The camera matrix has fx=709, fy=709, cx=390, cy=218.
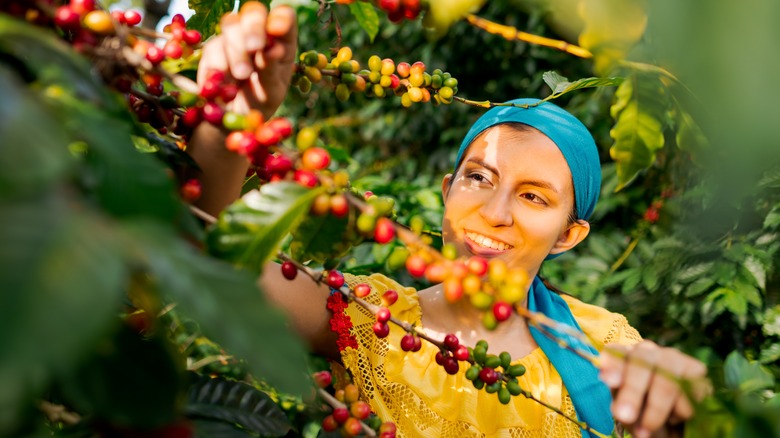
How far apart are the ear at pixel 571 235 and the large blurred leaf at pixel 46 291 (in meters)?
1.27

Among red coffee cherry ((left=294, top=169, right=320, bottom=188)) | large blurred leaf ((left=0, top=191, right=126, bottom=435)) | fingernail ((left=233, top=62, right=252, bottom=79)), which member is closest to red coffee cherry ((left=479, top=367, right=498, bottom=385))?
red coffee cherry ((left=294, top=169, right=320, bottom=188))

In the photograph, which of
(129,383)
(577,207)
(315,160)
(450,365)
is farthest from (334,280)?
(577,207)

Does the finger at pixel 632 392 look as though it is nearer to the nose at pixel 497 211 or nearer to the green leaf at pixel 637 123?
the green leaf at pixel 637 123

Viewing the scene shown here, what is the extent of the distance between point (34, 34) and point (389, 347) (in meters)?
0.95

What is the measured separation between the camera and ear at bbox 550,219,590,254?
1538 mm

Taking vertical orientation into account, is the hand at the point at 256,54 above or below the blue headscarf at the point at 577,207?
above

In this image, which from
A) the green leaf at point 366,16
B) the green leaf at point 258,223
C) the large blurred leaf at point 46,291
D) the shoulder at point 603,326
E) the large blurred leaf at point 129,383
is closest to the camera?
the large blurred leaf at point 46,291

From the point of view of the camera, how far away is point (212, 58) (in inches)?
32.3

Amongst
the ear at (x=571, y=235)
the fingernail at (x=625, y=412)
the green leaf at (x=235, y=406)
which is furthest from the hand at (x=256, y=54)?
the ear at (x=571, y=235)

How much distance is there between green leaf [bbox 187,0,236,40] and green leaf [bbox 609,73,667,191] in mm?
599

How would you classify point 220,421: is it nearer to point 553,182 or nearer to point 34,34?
point 34,34

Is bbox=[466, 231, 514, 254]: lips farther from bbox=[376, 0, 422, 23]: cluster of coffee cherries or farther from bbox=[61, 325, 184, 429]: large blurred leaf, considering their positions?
bbox=[61, 325, 184, 429]: large blurred leaf

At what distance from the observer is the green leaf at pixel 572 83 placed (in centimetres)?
96

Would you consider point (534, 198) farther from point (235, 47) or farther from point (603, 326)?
point (235, 47)
